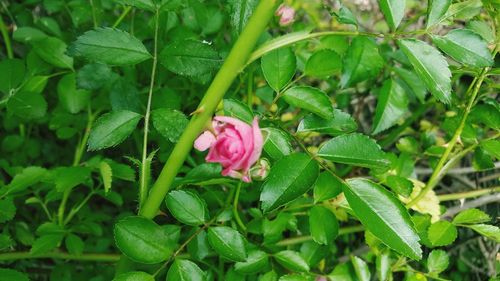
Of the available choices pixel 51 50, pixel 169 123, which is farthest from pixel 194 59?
pixel 51 50

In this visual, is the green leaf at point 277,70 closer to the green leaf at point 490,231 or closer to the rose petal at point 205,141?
the rose petal at point 205,141

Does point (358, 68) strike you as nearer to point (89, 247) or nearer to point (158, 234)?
point (158, 234)

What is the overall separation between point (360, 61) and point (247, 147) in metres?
0.39

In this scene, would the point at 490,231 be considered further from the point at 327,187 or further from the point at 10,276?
the point at 10,276

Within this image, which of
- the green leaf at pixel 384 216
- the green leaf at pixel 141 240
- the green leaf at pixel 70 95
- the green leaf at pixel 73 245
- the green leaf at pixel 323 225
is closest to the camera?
the green leaf at pixel 384 216

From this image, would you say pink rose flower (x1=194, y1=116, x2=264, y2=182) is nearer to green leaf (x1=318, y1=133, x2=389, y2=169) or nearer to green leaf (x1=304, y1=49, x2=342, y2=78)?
green leaf (x1=318, y1=133, x2=389, y2=169)

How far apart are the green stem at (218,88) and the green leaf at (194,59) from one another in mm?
119

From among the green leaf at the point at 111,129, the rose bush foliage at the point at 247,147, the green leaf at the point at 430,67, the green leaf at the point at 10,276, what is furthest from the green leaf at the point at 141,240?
the green leaf at the point at 430,67

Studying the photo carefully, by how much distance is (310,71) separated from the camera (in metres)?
0.92

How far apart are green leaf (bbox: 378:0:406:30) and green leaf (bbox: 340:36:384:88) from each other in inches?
7.4

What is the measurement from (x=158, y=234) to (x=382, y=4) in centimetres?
49

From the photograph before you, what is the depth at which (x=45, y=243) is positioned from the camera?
40.9 inches

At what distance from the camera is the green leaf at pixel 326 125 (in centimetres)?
83

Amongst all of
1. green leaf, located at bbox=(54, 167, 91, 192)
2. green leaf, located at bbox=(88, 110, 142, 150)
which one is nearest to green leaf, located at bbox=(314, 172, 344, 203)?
green leaf, located at bbox=(88, 110, 142, 150)
